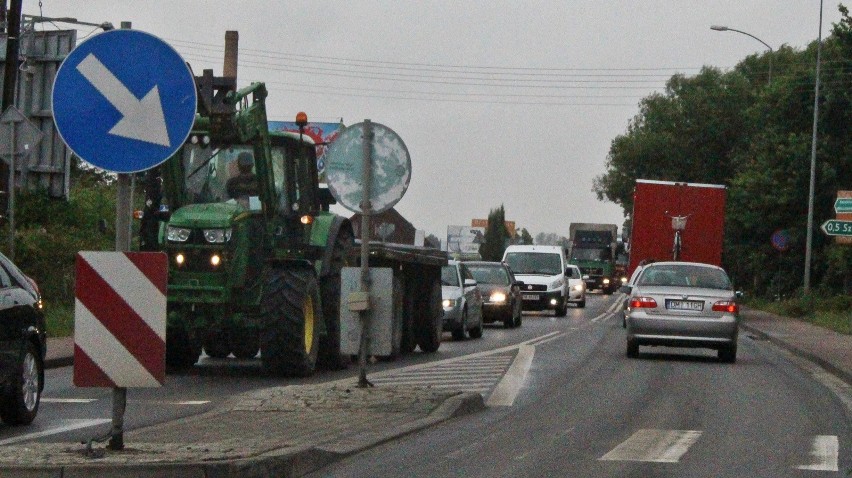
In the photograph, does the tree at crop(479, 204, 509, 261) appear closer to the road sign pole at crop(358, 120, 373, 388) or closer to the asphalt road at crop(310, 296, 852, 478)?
the asphalt road at crop(310, 296, 852, 478)

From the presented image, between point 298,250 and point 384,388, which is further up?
point 298,250

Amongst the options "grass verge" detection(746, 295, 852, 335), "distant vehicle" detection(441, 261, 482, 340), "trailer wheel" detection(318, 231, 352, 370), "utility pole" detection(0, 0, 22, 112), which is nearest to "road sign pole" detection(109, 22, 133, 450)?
"trailer wheel" detection(318, 231, 352, 370)

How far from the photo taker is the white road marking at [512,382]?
15.9 metres

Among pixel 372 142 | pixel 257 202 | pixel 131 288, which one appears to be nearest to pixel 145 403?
pixel 372 142

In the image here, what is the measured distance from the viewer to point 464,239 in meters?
73.0

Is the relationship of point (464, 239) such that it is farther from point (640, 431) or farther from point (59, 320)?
point (640, 431)

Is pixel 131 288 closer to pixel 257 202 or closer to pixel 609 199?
pixel 257 202

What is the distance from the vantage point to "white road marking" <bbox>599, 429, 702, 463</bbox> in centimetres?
1112

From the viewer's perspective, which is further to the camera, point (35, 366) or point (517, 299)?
point (517, 299)

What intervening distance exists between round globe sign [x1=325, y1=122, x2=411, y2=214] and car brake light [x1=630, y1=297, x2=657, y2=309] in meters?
10.0

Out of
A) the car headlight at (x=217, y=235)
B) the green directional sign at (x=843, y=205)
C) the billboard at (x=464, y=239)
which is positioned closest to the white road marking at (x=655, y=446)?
the car headlight at (x=217, y=235)

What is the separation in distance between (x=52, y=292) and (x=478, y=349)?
9305 millimetres

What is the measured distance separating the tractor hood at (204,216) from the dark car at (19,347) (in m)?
5.18

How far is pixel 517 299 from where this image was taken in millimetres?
37469
